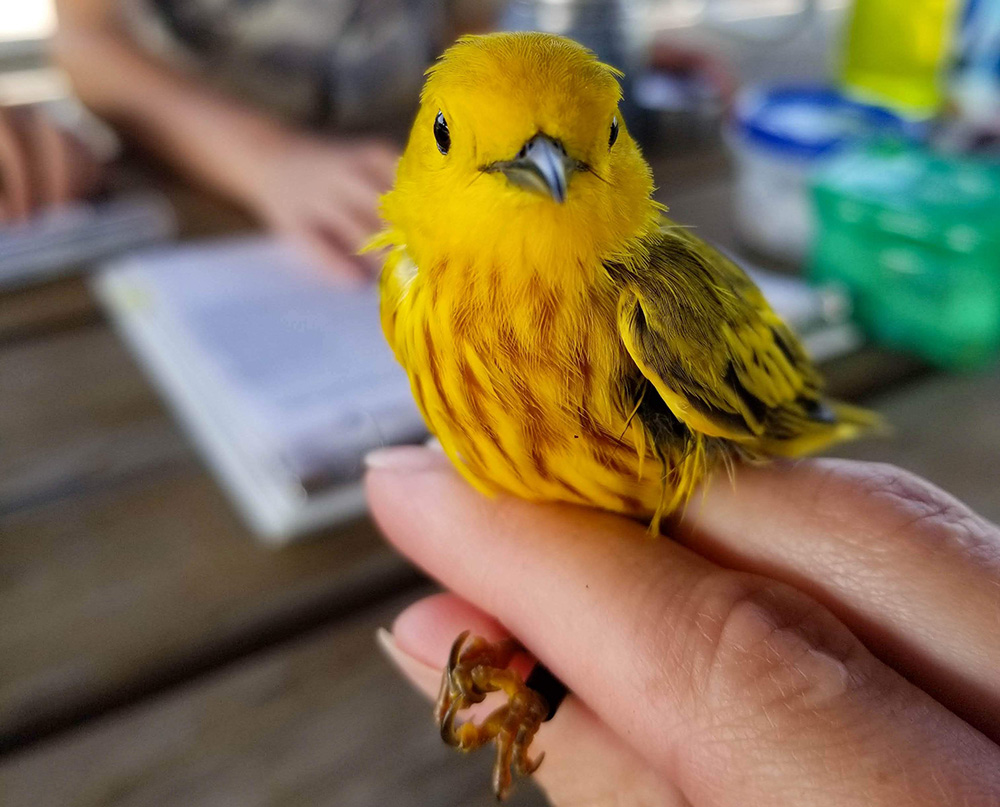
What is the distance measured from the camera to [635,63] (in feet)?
5.55

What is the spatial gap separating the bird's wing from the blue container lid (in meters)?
0.74

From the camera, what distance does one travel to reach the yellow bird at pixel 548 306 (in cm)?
52

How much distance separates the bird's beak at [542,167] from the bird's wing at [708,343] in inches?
3.6

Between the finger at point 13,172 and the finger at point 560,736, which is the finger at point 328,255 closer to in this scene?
the finger at point 13,172

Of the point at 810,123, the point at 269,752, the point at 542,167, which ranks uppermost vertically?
the point at 542,167

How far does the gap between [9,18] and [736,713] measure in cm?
295

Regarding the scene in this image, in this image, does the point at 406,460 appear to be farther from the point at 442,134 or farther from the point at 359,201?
the point at 359,201

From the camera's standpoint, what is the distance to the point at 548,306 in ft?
1.79

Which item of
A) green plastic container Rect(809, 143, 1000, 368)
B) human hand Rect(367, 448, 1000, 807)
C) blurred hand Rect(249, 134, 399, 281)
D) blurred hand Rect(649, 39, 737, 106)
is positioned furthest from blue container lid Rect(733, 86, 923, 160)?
human hand Rect(367, 448, 1000, 807)

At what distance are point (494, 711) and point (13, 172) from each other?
4.00 ft

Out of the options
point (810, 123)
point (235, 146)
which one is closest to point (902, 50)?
point (810, 123)

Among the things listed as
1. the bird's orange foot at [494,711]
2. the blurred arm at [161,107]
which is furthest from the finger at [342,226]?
the bird's orange foot at [494,711]

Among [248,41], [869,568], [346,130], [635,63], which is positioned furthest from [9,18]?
[869,568]

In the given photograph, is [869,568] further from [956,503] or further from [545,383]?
[545,383]
